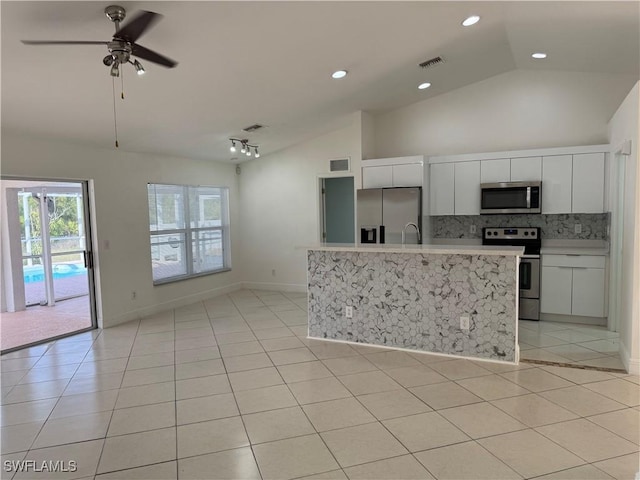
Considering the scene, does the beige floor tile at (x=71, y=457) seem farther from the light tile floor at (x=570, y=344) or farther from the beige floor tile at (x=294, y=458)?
the light tile floor at (x=570, y=344)

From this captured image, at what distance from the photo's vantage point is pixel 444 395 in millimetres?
3160

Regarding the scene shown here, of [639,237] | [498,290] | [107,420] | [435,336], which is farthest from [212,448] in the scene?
[639,237]

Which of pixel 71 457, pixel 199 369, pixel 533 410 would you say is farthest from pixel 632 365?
pixel 71 457

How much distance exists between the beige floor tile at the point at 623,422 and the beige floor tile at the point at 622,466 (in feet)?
0.69

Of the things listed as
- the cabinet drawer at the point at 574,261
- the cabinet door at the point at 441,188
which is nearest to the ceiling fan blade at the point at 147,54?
the cabinet door at the point at 441,188

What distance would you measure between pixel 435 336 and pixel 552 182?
2680mm

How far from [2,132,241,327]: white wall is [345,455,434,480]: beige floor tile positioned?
428 centimetres

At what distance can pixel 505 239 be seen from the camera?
18.3ft

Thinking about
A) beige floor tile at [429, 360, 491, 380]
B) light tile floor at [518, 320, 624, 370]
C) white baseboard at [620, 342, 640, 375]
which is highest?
white baseboard at [620, 342, 640, 375]

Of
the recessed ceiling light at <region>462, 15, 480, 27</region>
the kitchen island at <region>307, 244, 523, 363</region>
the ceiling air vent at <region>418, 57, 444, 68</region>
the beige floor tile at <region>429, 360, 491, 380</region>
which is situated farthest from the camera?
the ceiling air vent at <region>418, 57, 444, 68</region>

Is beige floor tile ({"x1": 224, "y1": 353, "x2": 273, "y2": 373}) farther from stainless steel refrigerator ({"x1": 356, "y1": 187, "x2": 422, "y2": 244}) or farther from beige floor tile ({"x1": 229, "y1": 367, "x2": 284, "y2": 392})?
stainless steel refrigerator ({"x1": 356, "y1": 187, "x2": 422, "y2": 244})

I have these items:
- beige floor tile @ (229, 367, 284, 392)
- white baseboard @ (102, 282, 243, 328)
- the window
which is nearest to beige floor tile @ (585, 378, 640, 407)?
beige floor tile @ (229, 367, 284, 392)

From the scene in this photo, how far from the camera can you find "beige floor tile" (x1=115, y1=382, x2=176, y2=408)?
10.4ft

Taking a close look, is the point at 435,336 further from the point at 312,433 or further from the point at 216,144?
the point at 216,144
